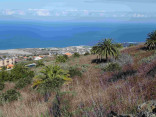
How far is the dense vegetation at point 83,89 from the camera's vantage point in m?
3.01

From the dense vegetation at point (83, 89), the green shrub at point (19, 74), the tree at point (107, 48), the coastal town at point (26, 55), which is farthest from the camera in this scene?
the coastal town at point (26, 55)

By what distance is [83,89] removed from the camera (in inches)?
200

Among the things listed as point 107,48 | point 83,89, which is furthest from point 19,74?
point 83,89

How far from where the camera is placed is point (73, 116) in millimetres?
3004

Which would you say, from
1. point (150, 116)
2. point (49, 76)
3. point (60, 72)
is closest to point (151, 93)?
point (150, 116)

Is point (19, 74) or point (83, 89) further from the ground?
point (83, 89)

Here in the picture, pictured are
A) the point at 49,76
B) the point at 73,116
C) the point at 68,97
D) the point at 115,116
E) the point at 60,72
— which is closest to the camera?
the point at 115,116

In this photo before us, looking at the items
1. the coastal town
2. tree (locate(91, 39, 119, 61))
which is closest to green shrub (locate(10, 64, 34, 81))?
tree (locate(91, 39, 119, 61))

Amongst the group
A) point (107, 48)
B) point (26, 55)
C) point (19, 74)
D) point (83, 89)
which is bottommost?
point (19, 74)

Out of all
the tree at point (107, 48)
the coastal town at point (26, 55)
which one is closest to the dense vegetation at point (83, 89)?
the tree at point (107, 48)

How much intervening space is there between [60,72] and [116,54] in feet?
42.3

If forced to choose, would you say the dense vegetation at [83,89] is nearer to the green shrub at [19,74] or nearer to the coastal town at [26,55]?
the green shrub at [19,74]

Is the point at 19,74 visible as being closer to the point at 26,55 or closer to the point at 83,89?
the point at 83,89

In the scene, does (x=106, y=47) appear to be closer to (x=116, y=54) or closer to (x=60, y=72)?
(x=116, y=54)
